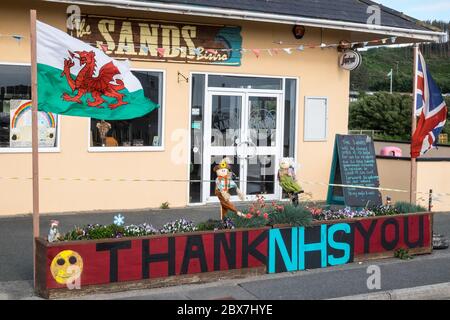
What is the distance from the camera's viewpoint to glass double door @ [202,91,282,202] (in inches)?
482

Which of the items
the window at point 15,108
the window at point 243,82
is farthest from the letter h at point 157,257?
the window at point 243,82

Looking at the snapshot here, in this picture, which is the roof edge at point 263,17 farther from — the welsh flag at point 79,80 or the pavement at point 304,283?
the pavement at point 304,283

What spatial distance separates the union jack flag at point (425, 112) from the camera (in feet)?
31.1

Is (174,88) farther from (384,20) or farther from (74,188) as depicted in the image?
(384,20)

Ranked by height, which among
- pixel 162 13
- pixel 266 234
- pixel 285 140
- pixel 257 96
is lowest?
pixel 266 234

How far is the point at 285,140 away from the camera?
13.1 m

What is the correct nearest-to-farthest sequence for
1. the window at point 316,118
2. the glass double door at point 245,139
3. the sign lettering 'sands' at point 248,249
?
the sign lettering 'sands' at point 248,249, the glass double door at point 245,139, the window at point 316,118

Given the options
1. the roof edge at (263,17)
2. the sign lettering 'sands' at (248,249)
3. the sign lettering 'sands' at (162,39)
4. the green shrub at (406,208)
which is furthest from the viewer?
the sign lettering 'sands' at (162,39)

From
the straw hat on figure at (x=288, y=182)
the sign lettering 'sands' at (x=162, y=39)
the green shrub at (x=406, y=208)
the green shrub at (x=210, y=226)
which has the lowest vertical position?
the green shrub at (x=210, y=226)

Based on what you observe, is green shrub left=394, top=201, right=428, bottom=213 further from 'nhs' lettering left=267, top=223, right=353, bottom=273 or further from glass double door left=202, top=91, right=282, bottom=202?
glass double door left=202, top=91, right=282, bottom=202

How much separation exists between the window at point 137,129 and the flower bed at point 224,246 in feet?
13.6

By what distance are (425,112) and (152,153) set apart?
189 inches
